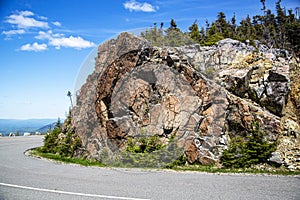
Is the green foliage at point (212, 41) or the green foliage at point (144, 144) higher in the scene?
the green foliage at point (212, 41)

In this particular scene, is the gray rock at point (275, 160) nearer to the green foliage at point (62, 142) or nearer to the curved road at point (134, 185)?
the curved road at point (134, 185)

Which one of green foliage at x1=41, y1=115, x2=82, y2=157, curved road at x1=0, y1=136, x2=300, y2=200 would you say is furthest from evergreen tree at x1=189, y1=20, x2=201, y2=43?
curved road at x1=0, y1=136, x2=300, y2=200

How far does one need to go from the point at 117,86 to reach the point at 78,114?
2898mm

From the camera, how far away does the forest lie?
40.2 feet

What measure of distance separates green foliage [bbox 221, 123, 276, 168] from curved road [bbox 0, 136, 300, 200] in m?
1.22

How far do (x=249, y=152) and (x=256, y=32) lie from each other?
13262mm

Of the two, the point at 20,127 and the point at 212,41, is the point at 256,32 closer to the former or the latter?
the point at 212,41

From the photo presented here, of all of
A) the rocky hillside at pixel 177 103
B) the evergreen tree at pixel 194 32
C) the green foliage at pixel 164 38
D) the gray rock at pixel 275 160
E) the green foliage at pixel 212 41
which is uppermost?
the evergreen tree at pixel 194 32

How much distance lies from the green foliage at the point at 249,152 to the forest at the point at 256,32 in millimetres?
5216

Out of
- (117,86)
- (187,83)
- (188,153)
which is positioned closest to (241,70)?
(187,83)

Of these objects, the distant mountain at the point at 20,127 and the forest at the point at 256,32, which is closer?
the forest at the point at 256,32

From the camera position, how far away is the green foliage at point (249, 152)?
30.7ft

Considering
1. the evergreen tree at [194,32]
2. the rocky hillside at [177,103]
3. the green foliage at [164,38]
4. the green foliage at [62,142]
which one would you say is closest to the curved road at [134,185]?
the rocky hillside at [177,103]

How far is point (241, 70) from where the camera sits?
1268 cm
